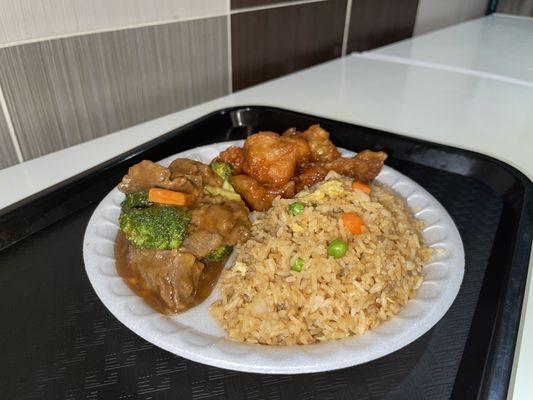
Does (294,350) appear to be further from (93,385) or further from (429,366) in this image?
(93,385)

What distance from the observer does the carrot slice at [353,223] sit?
1191 mm

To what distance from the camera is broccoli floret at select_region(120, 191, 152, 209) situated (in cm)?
125

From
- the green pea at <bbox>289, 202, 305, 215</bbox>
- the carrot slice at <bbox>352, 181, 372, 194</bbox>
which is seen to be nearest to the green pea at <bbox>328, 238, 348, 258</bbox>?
the green pea at <bbox>289, 202, 305, 215</bbox>

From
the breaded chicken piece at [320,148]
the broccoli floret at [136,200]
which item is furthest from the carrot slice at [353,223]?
the broccoli floret at [136,200]

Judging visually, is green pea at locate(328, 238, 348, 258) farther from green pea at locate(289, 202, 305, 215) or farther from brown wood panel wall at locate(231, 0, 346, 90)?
brown wood panel wall at locate(231, 0, 346, 90)

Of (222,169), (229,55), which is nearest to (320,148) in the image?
(222,169)

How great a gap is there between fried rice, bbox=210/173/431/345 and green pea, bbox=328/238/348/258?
15 mm

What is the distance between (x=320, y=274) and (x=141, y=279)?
479 mm

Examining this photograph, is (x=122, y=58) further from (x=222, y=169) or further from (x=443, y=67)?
(x=443, y=67)

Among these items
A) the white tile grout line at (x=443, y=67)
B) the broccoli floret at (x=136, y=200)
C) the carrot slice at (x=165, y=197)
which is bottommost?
the white tile grout line at (x=443, y=67)

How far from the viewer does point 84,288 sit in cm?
111

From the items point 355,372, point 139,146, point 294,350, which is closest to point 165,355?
point 294,350

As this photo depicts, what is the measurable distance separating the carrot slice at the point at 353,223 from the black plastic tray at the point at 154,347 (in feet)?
1.06

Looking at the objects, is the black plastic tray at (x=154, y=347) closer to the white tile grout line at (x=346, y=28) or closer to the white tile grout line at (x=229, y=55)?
the white tile grout line at (x=229, y=55)
